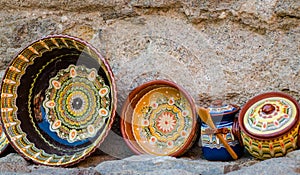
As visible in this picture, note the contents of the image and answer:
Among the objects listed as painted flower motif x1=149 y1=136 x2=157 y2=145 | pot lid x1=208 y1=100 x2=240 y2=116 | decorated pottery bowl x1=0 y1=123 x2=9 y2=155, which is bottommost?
painted flower motif x1=149 y1=136 x2=157 y2=145

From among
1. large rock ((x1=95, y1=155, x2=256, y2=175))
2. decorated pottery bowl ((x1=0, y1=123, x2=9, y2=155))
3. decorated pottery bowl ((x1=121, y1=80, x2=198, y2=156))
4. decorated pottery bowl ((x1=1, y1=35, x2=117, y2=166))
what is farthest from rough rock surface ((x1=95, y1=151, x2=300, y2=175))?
decorated pottery bowl ((x1=0, y1=123, x2=9, y2=155))

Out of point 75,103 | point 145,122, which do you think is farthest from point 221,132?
point 75,103

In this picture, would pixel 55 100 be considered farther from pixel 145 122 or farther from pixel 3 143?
pixel 145 122

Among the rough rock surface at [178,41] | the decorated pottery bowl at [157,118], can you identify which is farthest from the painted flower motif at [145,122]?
the rough rock surface at [178,41]

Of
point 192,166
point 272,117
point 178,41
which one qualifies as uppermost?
point 178,41

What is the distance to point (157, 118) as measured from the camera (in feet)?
5.48

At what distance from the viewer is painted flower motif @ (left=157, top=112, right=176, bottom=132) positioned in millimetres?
1646

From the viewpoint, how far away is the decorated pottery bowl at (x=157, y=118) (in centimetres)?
162

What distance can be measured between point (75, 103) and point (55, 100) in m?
0.08

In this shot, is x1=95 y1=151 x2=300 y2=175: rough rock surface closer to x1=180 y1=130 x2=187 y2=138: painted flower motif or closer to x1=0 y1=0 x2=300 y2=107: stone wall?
x1=180 y1=130 x2=187 y2=138: painted flower motif

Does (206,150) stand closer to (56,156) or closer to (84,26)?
(56,156)

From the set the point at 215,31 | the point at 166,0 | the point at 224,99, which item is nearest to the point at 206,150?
the point at 224,99

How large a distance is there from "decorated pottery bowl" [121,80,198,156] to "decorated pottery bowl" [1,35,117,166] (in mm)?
78

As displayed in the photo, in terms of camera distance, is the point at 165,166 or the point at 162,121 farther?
the point at 162,121
